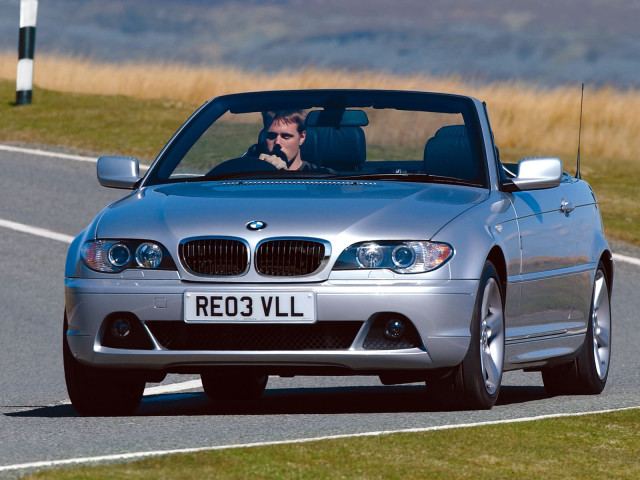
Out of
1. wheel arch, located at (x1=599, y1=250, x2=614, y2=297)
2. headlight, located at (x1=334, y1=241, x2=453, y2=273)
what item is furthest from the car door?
headlight, located at (x1=334, y1=241, x2=453, y2=273)

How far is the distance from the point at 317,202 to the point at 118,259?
95 centimetres

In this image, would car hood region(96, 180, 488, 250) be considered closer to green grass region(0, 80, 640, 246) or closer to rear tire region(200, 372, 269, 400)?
rear tire region(200, 372, 269, 400)

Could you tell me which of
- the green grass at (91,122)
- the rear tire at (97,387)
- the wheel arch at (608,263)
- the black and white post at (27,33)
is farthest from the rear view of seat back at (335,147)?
the black and white post at (27,33)

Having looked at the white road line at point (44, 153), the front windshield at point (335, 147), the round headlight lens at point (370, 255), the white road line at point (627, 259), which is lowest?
the white road line at point (627, 259)

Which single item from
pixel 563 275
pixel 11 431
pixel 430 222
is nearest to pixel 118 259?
pixel 11 431

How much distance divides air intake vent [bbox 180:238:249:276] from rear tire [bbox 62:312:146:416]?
2.37 ft

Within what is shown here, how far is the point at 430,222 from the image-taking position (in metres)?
7.23

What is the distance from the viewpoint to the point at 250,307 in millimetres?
7074

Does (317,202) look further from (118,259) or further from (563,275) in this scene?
(563,275)

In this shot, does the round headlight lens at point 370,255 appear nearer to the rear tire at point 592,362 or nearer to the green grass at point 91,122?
the rear tire at point 592,362

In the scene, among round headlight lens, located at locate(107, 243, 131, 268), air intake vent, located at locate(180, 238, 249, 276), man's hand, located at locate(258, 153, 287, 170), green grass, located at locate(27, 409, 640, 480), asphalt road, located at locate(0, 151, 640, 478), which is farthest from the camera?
man's hand, located at locate(258, 153, 287, 170)

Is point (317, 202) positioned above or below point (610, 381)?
above

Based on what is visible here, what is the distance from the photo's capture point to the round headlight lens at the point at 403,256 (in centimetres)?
712

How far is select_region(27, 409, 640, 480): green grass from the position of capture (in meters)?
5.52
